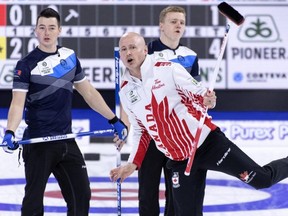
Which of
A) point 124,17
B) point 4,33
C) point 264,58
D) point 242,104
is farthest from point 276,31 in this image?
point 4,33

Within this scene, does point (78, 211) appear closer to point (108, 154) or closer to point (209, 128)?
point (209, 128)

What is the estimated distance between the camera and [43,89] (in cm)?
466

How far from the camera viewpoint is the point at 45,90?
4.66 m

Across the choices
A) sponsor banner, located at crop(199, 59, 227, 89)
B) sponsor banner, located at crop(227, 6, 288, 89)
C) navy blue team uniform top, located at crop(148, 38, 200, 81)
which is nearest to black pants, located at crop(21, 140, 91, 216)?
navy blue team uniform top, located at crop(148, 38, 200, 81)

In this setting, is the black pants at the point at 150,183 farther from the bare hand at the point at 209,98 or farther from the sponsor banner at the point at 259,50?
the sponsor banner at the point at 259,50

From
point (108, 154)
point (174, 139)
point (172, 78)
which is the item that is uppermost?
point (172, 78)

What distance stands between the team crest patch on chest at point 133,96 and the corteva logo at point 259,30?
684 cm

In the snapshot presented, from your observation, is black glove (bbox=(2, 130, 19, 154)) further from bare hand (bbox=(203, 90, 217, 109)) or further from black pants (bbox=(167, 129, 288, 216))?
bare hand (bbox=(203, 90, 217, 109))

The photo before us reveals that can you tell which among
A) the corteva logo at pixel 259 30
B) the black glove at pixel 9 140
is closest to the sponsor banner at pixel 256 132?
the corteva logo at pixel 259 30

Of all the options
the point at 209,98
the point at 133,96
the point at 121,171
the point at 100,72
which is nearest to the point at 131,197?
the point at 121,171

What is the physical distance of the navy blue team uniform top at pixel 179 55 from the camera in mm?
5184

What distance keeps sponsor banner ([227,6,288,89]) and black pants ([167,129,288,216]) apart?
6872 millimetres

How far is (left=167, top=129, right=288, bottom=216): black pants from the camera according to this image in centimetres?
420

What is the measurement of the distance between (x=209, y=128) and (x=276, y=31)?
23.3 ft
